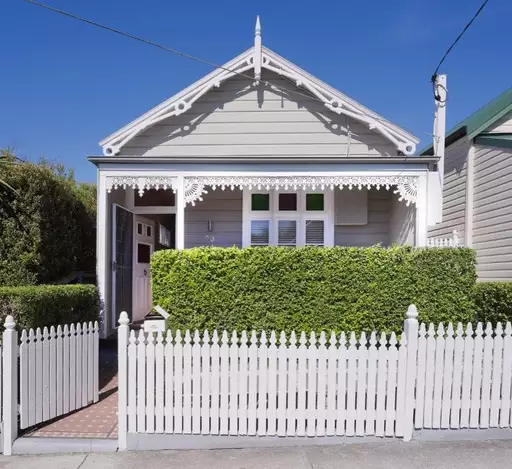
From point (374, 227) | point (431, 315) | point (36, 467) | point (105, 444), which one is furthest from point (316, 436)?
point (374, 227)

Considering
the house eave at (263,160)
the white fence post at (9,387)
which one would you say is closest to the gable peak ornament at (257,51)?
the house eave at (263,160)

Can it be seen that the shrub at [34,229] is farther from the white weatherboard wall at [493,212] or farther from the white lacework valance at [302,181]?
the white weatherboard wall at [493,212]

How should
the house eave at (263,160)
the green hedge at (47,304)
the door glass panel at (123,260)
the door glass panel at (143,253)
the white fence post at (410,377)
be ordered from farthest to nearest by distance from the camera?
the door glass panel at (143,253) → the door glass panel at (123,260) → the house eave at (263,160) → the green hedge at (47,304) → the white fence post at (410,377)

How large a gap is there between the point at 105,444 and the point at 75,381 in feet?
3.37

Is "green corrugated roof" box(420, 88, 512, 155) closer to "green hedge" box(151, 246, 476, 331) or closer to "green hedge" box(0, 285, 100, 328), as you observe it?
"green hedge" box(151, 246, 476, 331)

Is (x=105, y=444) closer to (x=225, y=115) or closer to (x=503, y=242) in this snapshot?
(x=225, y=115)

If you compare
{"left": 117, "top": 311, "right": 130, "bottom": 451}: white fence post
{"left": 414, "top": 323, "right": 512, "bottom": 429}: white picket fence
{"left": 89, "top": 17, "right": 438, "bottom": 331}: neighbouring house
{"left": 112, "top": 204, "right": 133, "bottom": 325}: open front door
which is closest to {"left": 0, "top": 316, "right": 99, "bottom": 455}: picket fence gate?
{"left": 117, "top": 311, "right": 130, "bottom": 451}: white fence post

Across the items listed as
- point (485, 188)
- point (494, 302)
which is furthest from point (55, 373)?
point (485, 188)

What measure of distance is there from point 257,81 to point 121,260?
4610 millimetres

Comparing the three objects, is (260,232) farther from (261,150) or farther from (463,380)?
(463,380)

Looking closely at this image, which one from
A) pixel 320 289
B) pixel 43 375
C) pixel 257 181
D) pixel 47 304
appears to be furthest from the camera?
pixel 257 181

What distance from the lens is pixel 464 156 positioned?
9688mm

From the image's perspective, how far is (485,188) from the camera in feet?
28.9

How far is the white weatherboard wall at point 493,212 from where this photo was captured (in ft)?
26.5
